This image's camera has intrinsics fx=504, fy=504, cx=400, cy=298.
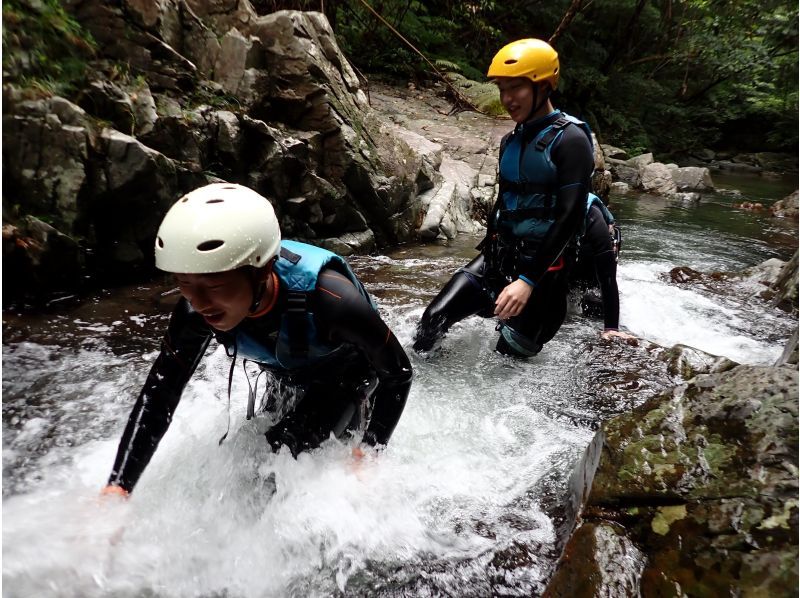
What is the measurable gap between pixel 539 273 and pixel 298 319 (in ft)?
6.70

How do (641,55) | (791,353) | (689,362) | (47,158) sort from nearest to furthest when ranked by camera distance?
(791,353), (689,362), (47,158), (641,55)

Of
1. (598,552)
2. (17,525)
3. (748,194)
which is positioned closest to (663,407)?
(598,552)

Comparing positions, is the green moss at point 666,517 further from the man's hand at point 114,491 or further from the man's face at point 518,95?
the man's face at point 518,95

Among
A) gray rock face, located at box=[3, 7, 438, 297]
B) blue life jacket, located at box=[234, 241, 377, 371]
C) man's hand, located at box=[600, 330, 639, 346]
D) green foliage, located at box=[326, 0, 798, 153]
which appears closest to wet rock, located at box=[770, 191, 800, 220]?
green foliage, located at box=[326, 0, 798, 153]

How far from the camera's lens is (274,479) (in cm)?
291

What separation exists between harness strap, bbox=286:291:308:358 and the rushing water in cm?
83

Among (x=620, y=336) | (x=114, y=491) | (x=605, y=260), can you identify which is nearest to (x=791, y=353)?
(x=620, y=336)

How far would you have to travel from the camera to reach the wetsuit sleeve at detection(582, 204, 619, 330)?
502 centimetres

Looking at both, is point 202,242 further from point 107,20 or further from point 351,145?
point 351,145

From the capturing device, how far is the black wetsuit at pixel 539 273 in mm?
3616

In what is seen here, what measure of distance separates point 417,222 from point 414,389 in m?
4.97

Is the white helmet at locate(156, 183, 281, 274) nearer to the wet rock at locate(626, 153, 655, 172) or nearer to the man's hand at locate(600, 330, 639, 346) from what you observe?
the man's hand at locate(600, 330, 639, 346)

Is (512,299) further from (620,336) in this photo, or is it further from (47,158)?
(47,158)

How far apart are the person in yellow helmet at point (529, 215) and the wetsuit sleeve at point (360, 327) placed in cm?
133
